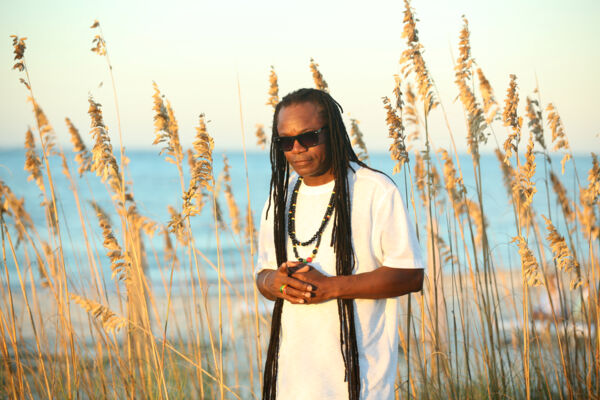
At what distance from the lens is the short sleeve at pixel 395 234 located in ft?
5.62

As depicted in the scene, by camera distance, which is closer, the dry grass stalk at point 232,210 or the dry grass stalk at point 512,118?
the dry grass stalk at point 512,118

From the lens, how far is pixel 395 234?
1.74 meters

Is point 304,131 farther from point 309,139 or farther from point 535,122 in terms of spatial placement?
point 535,122

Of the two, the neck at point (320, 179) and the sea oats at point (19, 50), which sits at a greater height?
the sea oats at point (19, 50)

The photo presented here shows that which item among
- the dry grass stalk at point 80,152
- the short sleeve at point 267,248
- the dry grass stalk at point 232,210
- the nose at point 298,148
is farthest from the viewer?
the dry grass stalk at point 232,210

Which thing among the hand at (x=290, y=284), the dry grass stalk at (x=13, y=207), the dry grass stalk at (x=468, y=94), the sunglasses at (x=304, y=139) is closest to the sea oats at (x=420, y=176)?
the dry grass stalk at (x=468, y=94)

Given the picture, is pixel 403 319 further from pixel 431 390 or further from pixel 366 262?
pixel 366 262

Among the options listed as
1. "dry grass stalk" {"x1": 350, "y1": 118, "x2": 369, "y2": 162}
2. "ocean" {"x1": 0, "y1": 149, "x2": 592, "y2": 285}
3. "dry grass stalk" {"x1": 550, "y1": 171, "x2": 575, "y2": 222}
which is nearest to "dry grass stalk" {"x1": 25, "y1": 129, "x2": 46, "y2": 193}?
"dry grass stalk" {"x1": 350, "y1": 118, "x2": 369, "y2": 162}

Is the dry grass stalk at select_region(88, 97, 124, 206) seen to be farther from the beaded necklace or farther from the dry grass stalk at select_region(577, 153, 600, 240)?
the dry grass stalk at select_region(577, 153, 600, 240)

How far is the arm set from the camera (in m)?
1.69

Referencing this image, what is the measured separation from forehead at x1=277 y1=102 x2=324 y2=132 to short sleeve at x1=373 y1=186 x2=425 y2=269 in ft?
0.92

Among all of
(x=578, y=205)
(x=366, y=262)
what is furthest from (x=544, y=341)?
(x=366, y=262)

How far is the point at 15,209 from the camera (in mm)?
3117

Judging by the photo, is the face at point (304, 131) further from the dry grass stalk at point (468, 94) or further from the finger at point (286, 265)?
the dry grass stalk at point (468, 94)
